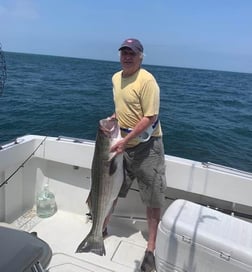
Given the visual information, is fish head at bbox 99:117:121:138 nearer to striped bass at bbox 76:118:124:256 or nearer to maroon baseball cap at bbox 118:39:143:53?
striped bass at bbox 76:118:124:256

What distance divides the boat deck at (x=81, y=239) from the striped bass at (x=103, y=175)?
21cm

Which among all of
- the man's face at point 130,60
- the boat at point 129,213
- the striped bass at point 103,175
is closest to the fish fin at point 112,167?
the striped bass at point 103,175

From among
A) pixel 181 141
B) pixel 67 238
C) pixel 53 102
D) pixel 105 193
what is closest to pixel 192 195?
pixel 105 193

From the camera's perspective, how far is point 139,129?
2801mm

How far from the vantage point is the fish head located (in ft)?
9.04

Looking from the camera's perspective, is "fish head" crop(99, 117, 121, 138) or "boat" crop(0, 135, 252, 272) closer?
"boat" crop(0, 135, 252, 272)

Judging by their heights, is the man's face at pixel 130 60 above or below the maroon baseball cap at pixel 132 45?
below

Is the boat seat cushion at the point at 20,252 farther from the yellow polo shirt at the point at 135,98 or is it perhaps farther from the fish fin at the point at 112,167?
the yellow polo shirt at the point at 135,98


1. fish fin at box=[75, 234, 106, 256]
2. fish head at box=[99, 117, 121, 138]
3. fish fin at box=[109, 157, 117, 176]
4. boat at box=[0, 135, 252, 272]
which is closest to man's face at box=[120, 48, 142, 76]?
fish head at box=[99, 117, 121, 138]

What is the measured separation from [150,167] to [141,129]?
412 mm

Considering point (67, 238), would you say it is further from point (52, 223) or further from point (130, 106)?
point (130, 106)

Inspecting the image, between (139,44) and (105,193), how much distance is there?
1.24 meters

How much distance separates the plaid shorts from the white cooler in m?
0.52

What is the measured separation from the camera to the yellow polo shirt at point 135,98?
2826 mm
